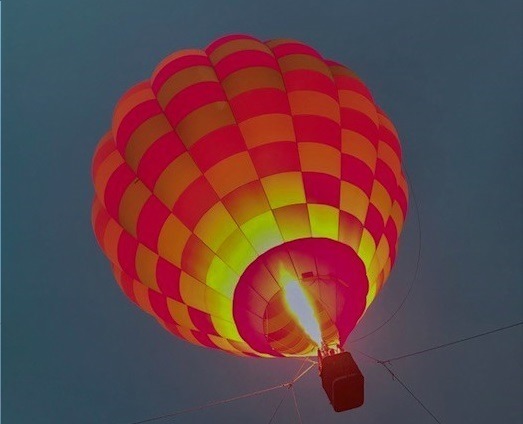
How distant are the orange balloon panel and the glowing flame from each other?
0.02m

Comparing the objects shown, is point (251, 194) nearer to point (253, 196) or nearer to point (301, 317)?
point (253, 196)

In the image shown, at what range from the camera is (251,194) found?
516 cm

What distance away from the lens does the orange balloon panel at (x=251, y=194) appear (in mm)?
5086

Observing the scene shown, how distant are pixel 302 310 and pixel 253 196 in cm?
96

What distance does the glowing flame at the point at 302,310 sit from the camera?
16.5ft

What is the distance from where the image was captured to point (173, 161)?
17.4ft

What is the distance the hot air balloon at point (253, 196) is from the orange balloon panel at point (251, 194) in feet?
0.04

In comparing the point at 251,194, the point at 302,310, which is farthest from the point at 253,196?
the point at 302,310

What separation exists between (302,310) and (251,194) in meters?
0.98

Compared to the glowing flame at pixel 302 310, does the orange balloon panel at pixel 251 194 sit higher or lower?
higher

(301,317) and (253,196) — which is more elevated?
(253,196)

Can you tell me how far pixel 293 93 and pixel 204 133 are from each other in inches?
32.3

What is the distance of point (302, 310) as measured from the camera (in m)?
5.08

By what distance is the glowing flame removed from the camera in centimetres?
502
